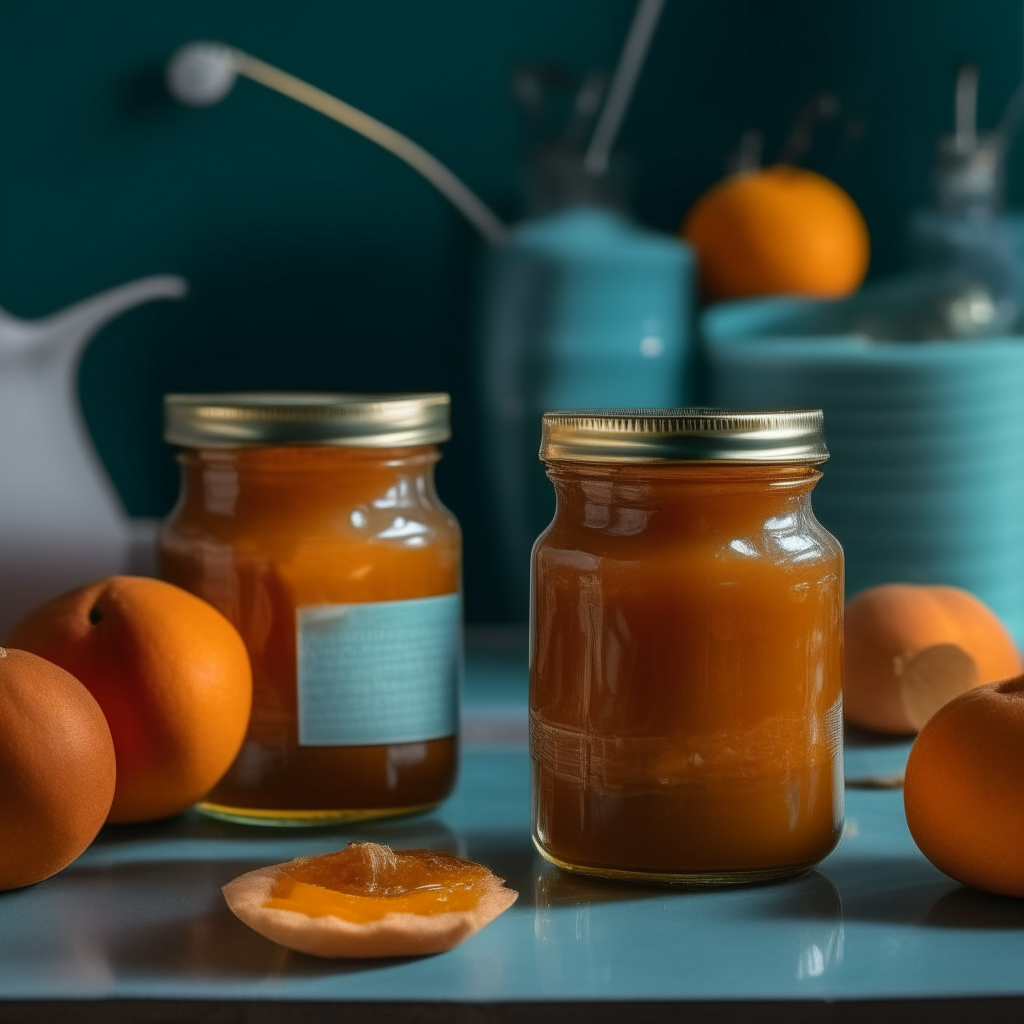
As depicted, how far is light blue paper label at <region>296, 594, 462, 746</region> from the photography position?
2.46ft

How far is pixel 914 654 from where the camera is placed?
90cm

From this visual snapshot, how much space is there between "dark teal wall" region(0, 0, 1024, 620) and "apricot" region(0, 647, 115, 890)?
62 centimetres

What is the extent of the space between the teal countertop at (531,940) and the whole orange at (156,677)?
0.14 ft

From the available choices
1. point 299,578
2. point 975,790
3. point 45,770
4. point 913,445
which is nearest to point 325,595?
point 299,578

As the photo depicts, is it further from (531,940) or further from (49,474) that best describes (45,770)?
(49,474)

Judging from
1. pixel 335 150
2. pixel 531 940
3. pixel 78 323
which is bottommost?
pixel 531 940

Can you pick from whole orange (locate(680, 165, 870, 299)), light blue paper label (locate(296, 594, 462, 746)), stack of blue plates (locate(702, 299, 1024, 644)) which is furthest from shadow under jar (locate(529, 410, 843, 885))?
whole orange (locate(680, 165, 870, 299))

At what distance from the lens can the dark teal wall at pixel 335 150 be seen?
123 centimetres

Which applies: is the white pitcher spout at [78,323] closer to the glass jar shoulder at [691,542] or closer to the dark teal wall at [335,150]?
the dark teal wall at [335,150]

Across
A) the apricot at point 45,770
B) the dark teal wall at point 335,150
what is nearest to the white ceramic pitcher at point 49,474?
the dark teal wall at point 335,150

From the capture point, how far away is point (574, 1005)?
528 mm

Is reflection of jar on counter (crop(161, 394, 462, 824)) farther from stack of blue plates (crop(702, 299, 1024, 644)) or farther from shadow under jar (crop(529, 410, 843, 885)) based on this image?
stack of blue plates (crop(702, 299, 1024, 644))

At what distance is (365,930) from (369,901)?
0.03 metres

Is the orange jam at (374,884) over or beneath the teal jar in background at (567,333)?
beneath
